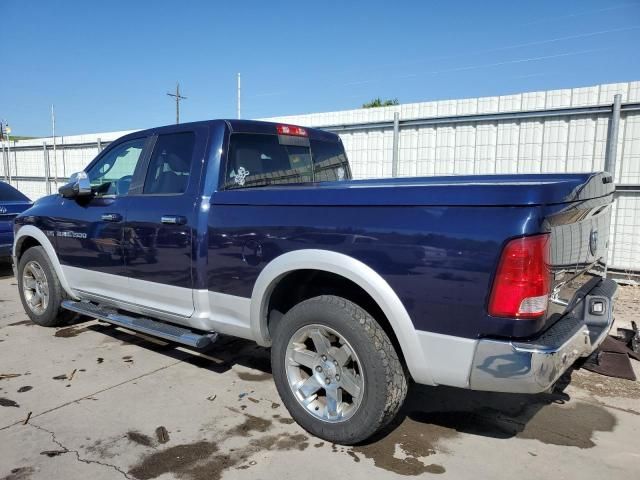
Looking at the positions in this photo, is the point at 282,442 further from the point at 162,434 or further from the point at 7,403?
the point at 7,403

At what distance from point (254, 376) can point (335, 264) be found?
1.80 meters

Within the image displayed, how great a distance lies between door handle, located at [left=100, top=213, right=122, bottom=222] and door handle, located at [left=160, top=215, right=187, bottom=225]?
63 centimetres

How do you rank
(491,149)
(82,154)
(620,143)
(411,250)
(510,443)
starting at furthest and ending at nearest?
(82,154), (491,149), (620,143), (510,443), (411,250)

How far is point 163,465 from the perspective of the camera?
2.85 meters

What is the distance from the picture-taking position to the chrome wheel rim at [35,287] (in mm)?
5230

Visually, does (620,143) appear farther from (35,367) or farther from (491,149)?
(35,367)

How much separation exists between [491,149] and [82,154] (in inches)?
476

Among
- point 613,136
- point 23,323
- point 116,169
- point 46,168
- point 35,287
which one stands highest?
point 613,136

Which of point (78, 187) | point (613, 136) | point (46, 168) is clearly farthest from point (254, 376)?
point (46, 168)

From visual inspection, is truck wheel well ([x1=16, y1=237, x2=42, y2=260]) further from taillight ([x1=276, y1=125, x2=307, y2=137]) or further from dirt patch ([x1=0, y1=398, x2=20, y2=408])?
taillight ([x1=276, y1=125, x2=307, y2=137])

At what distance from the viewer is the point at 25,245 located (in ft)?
18.0

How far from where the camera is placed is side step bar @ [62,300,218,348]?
3617 mm

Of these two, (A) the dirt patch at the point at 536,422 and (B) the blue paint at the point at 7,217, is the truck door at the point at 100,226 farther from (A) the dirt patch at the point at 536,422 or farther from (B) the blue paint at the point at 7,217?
(B) the blue paint at the point at 7,217

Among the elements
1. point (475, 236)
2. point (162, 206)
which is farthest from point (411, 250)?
point (162, 206)
